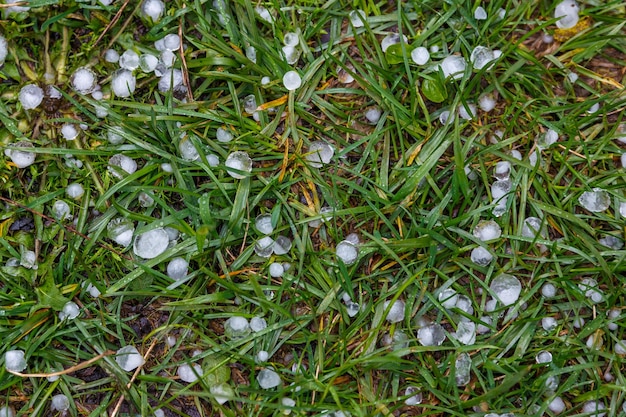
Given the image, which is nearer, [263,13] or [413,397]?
[413,397]

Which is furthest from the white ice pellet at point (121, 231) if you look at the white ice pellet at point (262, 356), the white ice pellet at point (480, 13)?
the white ice pellet at point (480, 13)

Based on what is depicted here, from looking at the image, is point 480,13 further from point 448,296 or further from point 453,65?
point 448,296

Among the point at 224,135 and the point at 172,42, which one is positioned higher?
the point at 172,42

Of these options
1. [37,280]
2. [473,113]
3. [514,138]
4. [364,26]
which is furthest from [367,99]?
[37,280]

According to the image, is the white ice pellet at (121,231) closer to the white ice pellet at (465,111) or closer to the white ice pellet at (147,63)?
the white ice pellet at (147,63)

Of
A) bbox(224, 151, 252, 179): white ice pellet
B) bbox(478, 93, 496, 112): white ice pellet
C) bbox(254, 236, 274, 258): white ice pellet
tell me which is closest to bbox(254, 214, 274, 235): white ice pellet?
bbox(254, 236, 274, 258): white ice pellet

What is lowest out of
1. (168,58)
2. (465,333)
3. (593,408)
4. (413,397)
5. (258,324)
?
(593,408)

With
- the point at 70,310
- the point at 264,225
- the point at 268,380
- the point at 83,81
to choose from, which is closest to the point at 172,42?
the point at 83,81
